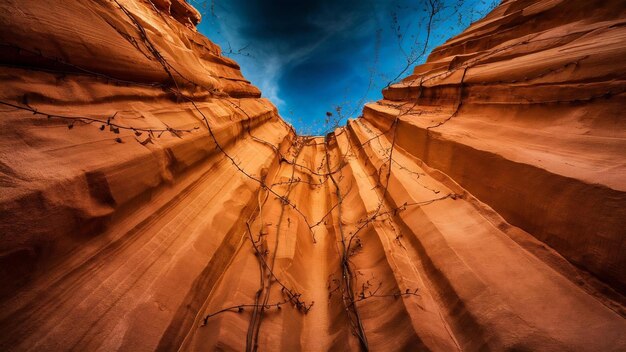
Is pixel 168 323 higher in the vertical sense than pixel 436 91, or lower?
lower

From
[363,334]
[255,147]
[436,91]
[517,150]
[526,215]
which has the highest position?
[436,91]

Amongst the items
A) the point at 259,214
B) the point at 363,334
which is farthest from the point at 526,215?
the point at 259,214

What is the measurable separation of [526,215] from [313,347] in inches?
74.2

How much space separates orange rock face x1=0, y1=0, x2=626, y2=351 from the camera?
1.24m

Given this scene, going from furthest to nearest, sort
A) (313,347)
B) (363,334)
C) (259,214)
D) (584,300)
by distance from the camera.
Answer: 1. (259,214)
2. (313,347)
3. (363,334)
4. (584,300)

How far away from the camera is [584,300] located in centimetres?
126

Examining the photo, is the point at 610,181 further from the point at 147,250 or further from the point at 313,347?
the point at 147,250

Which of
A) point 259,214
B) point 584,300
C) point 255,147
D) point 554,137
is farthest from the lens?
point 255,147

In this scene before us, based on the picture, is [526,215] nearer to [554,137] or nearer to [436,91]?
[554,137]

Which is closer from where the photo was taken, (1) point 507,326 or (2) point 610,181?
(1) point 507,326

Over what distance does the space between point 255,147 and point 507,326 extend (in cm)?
363

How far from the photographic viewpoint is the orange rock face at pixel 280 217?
4.05 feet

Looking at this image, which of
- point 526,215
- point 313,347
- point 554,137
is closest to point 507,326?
point 526,215

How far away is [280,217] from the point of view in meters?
2.85
